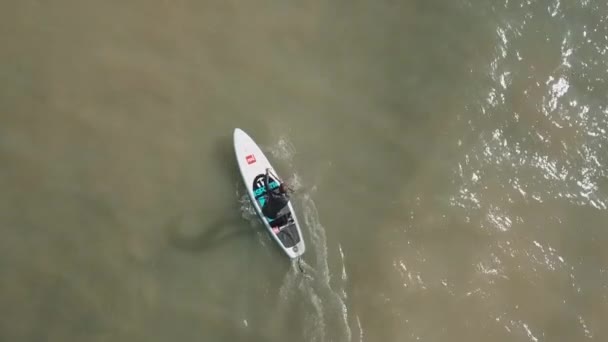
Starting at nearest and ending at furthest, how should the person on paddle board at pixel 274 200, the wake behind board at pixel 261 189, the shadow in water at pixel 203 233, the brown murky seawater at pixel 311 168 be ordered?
the brown murky seawater at pixel 311 168, the person on paddle board at pixel 274 200, the shadow in water at pixel 203 233, the wake behind board at pixel 261 189

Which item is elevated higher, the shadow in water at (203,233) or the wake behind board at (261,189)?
the wake behind board at (261,189)

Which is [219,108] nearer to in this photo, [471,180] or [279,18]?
[279,18]

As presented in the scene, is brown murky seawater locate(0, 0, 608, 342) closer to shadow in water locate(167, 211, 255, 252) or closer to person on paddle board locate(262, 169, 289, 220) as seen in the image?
shadow in water locate(167, 211, 255, 252)

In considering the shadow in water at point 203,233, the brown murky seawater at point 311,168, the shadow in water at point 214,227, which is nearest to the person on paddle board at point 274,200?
the brown murky seawater at point 311,168

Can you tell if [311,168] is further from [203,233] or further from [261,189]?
[203,233]

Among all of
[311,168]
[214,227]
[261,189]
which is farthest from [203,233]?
[311,168]

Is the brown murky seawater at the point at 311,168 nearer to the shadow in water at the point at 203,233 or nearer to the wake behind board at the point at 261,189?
the shadow in water at the point at 203,233
